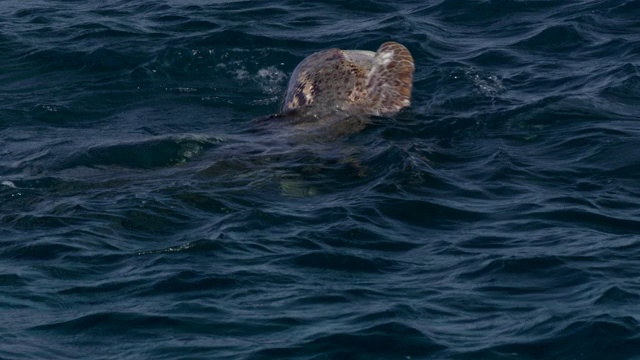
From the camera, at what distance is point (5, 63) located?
18.8 meters

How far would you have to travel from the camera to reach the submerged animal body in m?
15.5

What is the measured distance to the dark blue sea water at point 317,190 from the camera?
9219mm

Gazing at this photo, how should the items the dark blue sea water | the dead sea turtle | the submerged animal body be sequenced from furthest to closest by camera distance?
the submerged animal body, the dead sea turtle, the dark blue sea water

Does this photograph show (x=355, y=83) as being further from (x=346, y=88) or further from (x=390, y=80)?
(x=390, y=80)

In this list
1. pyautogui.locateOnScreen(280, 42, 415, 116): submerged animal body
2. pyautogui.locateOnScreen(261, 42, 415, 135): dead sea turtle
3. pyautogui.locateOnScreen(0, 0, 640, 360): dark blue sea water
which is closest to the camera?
pyautogui.locateOnScreen(0, 0, 640, 360): dark blue sea water

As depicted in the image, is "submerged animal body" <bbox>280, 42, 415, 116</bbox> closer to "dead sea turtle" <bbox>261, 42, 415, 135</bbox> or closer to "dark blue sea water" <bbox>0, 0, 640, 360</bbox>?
"dead sea turtle" <bbox>261, 42, 415, 135</bbox>

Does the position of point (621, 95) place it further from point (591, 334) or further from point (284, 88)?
point (591, 334)

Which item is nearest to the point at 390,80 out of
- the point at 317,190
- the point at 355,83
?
the point at 355,83

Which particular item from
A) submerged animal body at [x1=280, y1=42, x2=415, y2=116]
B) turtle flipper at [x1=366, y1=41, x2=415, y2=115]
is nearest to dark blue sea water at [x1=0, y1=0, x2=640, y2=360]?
turtle flipper at [x1=366, y1=41, x2=415, y2=115]

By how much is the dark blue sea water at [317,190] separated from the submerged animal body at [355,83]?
0.39m

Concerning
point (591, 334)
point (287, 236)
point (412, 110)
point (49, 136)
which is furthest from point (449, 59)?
point (591, 334)

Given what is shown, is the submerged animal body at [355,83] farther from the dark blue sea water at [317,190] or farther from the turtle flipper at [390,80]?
the dark blue sea water at [317,190]

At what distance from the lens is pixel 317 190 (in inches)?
505

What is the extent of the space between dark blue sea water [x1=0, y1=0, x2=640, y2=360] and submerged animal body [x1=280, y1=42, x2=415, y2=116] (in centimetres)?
39
